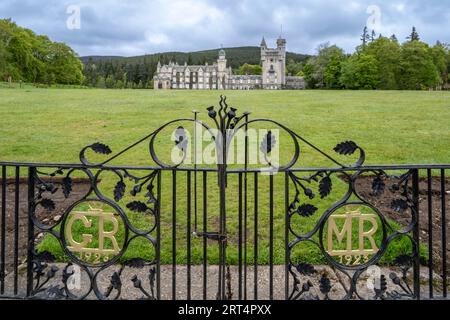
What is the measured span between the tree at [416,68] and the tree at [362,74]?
5227 mm

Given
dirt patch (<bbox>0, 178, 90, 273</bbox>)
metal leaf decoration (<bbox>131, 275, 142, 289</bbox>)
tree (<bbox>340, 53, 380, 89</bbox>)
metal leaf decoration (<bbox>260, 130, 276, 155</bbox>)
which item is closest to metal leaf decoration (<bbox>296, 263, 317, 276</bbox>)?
metal leaf decoration (<bbox>260, 130, 276, 155</bbox>)

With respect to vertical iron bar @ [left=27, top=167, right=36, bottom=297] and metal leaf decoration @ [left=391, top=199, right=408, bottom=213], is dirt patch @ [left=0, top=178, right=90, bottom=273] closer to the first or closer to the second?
vertical iron bar @ [left=27, top=167, right=36, bottom=297]

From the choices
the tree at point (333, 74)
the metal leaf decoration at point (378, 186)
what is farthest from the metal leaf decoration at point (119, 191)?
the tree at point (333, 74)

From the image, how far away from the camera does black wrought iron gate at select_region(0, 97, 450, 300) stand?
2891 millimetres

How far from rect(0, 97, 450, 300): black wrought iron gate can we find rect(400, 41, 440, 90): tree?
6138cm

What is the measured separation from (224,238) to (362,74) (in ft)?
203

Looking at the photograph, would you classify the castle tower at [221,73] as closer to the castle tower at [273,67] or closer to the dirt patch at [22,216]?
the castle tower at [273,67]

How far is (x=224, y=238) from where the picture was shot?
2951mm

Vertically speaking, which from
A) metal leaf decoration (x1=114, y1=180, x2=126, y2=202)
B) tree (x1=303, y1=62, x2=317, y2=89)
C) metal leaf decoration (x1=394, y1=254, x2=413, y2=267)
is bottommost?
metal leaf decoration (x1=394, y1=254, x2=413, y2=267)

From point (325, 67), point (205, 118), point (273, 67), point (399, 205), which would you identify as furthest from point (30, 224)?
point (273, 67)

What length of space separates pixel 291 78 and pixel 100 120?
10183cm

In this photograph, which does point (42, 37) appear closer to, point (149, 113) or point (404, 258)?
point (149, 113)

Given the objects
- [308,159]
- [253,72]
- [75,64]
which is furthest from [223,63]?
[308,159]

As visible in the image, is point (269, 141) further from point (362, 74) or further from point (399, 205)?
point (362, 74)
